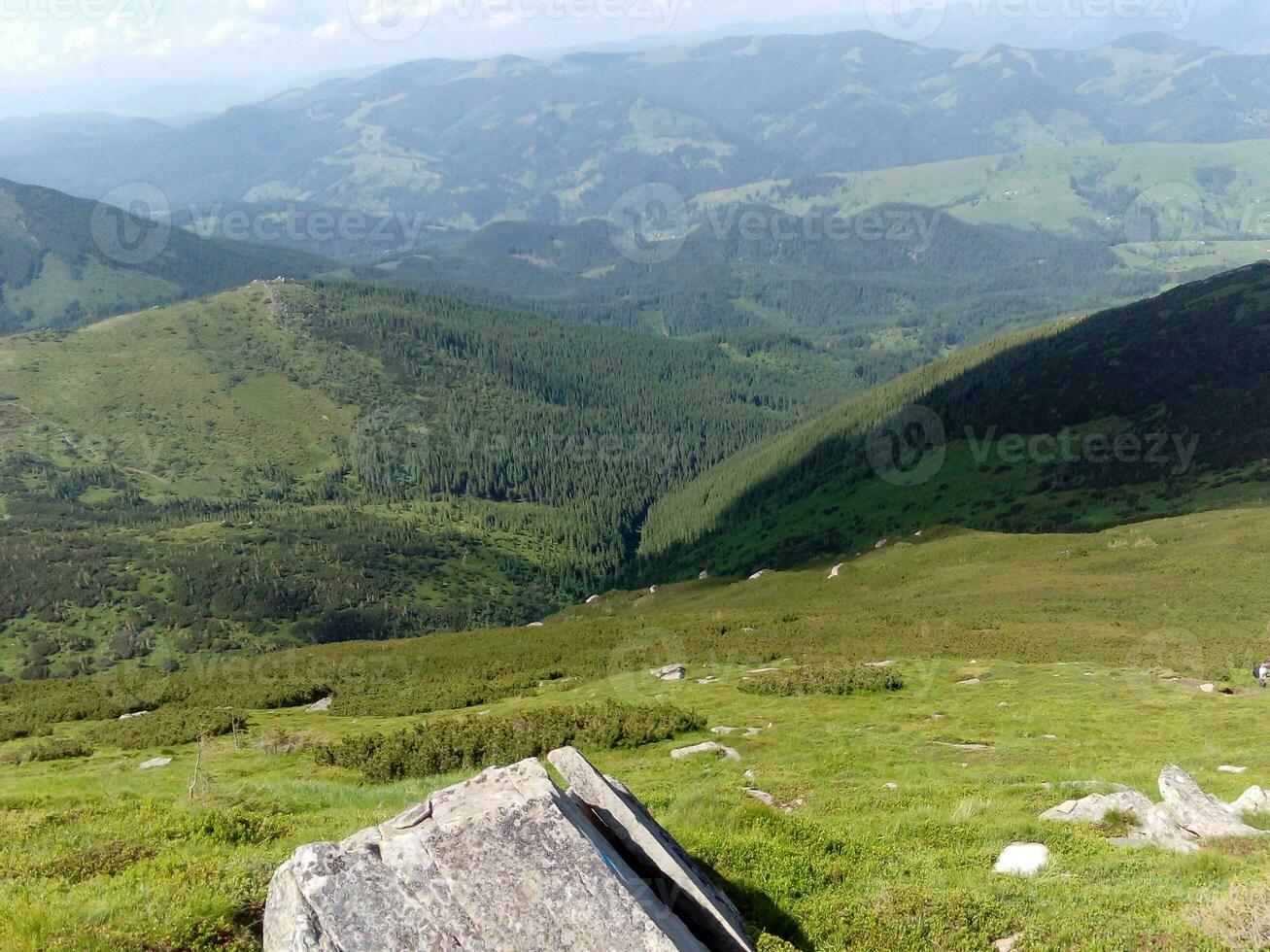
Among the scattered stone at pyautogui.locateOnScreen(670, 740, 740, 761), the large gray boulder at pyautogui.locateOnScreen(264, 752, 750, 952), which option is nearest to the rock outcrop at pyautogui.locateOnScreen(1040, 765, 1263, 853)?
the large gray boulder at pyautogui.locateOnScreen(264, 752, 750, 952)

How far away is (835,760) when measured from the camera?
28.5 m

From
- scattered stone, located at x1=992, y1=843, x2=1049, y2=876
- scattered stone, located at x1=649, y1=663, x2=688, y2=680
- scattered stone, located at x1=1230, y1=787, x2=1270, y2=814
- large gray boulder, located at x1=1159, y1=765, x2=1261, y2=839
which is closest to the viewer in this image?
scattered stone, located at x1=992, y1=843, x2=1049, y2=876

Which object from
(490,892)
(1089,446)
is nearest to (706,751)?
(490,892)

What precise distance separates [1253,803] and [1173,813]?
3776 mm

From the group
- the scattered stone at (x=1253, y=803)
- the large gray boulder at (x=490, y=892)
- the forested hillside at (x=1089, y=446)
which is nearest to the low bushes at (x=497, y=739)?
the large gray boulder at (x=490, y=892)

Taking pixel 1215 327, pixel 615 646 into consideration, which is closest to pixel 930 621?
pixel 615 646

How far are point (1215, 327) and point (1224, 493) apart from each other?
277 feet

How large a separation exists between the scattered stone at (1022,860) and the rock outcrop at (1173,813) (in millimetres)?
2430

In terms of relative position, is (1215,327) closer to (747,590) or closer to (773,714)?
(747,590)

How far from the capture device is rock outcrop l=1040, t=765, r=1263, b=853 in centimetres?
1652

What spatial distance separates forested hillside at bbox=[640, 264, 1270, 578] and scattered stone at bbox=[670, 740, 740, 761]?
332 feet

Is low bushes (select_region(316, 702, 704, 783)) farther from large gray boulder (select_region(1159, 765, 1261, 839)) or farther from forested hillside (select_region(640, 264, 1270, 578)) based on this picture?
forested hillside (select_region(640, 264, 1270, 578))

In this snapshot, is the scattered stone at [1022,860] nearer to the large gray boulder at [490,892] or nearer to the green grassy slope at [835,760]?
the green grassy slope at [835,760]

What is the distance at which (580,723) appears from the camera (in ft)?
120
